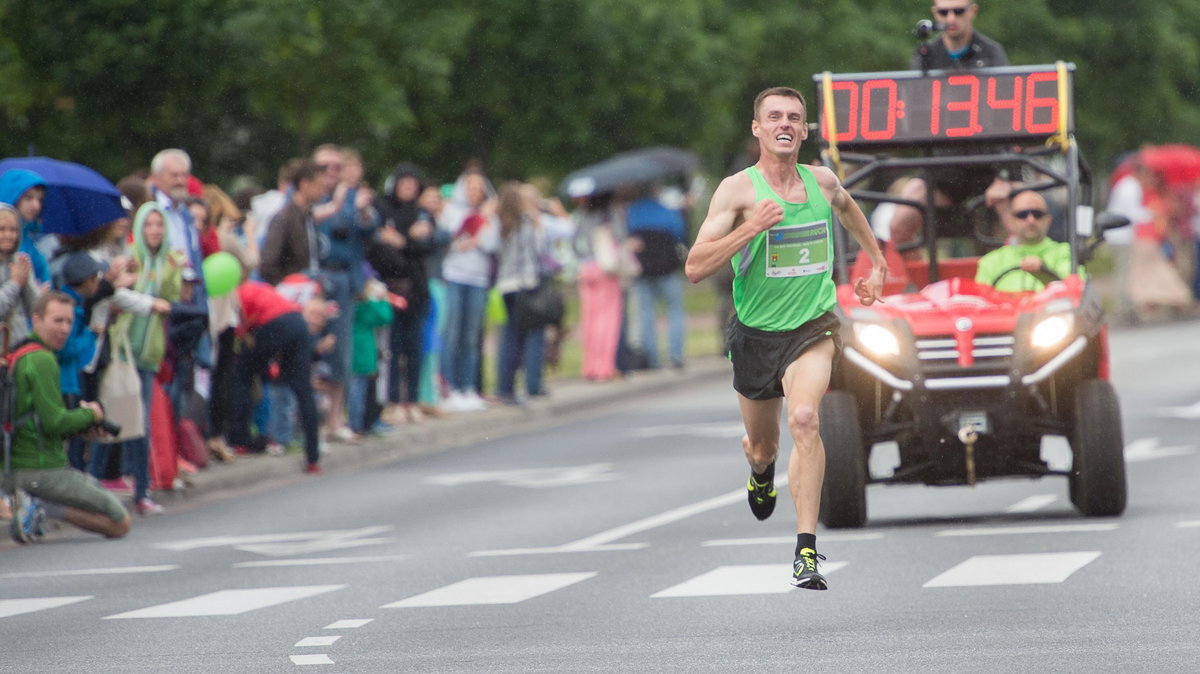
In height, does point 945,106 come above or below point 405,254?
above

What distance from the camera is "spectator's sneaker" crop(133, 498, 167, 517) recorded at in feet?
50.9

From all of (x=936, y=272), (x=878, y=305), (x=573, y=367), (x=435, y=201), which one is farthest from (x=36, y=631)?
(x=573, y=367)

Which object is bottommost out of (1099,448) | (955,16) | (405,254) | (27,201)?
(1099,448)

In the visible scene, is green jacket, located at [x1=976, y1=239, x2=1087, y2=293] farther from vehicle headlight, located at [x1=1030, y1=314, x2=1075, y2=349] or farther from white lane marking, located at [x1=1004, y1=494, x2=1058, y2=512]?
white lane marking, located at [x1=1004, y1=494, x2=1058, y2=512]

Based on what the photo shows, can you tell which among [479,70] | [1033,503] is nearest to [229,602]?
[1033,503]

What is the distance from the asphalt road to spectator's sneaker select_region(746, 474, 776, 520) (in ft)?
1.06

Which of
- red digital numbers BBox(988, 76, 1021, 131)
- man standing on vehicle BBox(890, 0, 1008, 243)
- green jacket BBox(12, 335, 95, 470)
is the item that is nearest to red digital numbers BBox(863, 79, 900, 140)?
man standing on vehicle BBox(890, 0, 1008, 243)

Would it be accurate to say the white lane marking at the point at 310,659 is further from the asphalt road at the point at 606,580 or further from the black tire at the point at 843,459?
the black tire at the point at 843,459

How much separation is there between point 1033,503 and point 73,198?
6009 mm

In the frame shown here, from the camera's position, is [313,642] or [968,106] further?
[968,106]

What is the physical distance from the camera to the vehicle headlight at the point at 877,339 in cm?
1280

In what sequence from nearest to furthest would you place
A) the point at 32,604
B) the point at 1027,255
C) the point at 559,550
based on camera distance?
the point at 32,604 → the point at 559,550 → the point at 1027,255

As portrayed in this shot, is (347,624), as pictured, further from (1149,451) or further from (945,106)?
(1149,451)

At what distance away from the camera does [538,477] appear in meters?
17.5
